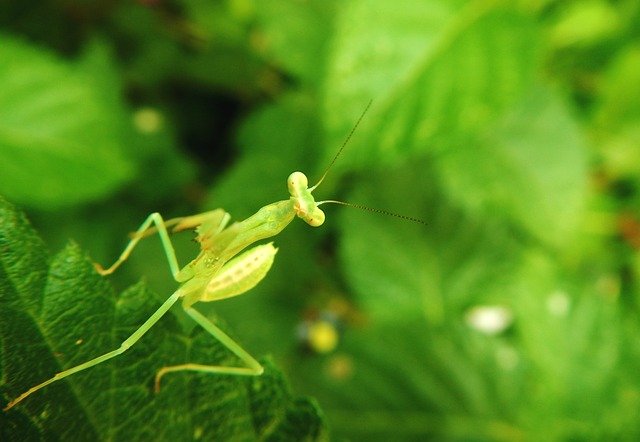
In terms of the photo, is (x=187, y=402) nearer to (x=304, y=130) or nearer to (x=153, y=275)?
(x=153, y=275)

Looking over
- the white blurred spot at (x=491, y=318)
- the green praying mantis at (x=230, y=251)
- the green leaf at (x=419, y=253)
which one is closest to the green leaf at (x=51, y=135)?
the green praying mantis at (x=230, y=251)

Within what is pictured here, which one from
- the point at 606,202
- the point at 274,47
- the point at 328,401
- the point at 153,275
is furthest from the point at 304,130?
the point at 606,202

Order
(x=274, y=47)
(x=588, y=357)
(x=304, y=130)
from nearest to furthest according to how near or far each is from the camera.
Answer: (x=588, y=357) → (x=274, y=47) → (x=304, y=130)

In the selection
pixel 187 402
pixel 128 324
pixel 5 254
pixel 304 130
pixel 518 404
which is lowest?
pixel 518 404

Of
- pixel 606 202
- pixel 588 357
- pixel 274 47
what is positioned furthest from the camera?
pixel 606 202

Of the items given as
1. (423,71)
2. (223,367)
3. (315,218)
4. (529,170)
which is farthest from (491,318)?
(223,367)

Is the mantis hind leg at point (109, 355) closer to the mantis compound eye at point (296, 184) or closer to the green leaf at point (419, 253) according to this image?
the mantis compound eye at point (296, 184)

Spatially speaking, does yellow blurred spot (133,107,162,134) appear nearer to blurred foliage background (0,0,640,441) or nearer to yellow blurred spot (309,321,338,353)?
blurred foliage background (0,0,640,441)

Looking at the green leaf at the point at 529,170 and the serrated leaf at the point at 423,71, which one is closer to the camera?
the serrated leaf at the point at 423,71

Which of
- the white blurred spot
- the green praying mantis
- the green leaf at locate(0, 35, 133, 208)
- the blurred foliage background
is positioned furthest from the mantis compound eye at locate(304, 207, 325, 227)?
the white blurred spot
